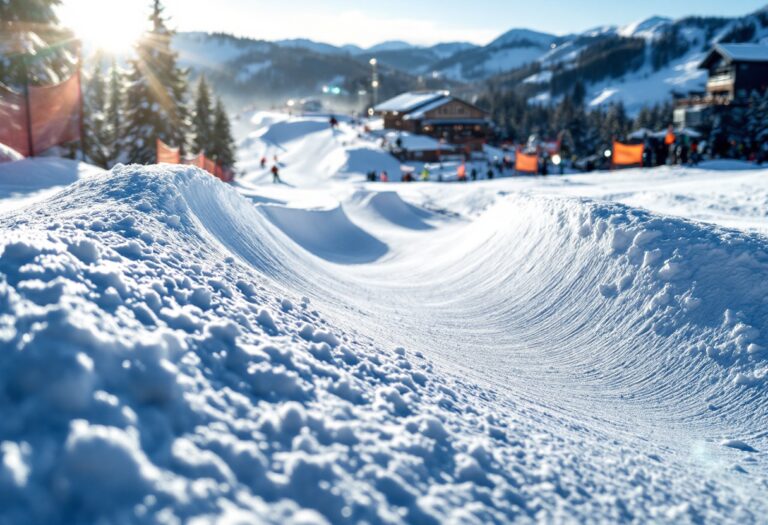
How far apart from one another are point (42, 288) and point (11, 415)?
1.04 m

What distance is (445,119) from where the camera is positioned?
73.7m

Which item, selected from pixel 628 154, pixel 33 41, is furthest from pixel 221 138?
pixel 628 154

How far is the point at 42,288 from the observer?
3.42 metres

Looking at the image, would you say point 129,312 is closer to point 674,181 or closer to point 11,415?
point 11,415

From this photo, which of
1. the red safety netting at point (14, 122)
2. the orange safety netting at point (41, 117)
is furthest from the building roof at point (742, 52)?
the red safety netting at point (14, 122)

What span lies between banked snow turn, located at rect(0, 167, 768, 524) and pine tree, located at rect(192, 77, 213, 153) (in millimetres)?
34958

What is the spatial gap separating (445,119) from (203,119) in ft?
134

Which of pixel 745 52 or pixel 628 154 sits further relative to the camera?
pixel 745 52

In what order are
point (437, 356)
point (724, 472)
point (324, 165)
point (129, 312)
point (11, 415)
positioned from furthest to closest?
point (324, 165) → point (437, 356) → point (724, 472) → point (129, 312) → point (11, 415)

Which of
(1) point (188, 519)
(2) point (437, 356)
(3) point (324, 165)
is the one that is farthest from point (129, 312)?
(3) point (324, 165)

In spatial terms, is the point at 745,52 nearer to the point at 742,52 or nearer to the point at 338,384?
the point at 742,52

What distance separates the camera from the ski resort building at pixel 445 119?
72.7 meters

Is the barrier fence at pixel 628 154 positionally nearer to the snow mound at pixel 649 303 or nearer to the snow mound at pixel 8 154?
the snow mound at pixel 649 303

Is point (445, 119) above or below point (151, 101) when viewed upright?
above
